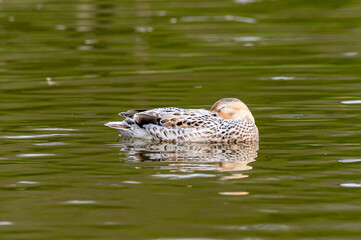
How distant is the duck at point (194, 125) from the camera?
40.1ft

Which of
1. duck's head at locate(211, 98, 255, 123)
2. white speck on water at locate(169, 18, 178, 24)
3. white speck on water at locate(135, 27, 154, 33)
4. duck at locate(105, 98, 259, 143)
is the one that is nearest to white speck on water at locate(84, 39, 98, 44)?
white speck on water at locate(135, 27, 154, 33)

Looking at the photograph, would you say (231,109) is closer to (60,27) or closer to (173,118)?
(173,118)

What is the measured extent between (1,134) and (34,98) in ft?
9.67

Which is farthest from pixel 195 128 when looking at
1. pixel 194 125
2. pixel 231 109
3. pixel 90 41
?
pixel 90 41

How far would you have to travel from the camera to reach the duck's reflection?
10602 mm

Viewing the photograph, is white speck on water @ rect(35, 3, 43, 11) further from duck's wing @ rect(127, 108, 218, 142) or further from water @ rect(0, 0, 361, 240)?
duck's wing @ rect(127, 108, 218, 142)

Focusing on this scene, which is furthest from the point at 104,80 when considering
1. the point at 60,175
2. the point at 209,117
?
the point at 60,175

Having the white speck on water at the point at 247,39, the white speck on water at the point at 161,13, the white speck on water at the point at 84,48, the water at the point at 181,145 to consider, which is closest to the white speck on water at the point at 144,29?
the water at the point at 181,145

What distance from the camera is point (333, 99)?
14.9 metres

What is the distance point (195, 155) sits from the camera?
37.4ft

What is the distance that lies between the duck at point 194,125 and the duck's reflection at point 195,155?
0.30 ft

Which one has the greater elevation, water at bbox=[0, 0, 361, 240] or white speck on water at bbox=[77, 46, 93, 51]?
white speck on water at bbox=[77, 46, 93, 51]

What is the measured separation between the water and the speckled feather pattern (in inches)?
8.2

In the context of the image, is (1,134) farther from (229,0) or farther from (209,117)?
(229,0)
